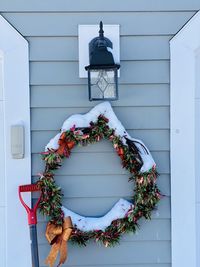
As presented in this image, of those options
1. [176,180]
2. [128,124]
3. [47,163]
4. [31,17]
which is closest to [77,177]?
[47,163]

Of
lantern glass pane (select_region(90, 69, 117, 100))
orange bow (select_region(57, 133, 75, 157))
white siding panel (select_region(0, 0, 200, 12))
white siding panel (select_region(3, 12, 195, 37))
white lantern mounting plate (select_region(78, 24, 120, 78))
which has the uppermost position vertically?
white siding panel (select_region(0, 0, 200, 12))

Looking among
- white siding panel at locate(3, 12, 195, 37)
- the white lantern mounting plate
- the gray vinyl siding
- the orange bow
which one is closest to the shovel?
the gray vinyl siding

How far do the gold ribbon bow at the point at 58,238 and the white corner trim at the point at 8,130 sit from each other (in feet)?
0.51

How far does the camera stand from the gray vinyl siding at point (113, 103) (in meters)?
2.08

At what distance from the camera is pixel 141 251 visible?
218 cm

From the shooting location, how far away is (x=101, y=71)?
1.94m

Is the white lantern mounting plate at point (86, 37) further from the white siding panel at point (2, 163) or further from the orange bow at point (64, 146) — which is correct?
the white siding panel at point (2, 163)

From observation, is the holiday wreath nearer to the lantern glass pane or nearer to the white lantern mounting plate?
the lantern glass pane

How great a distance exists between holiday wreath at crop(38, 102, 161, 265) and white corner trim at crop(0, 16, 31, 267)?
141 mm

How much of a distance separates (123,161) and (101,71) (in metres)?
0.50

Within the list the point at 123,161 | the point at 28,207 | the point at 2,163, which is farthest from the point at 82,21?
the point at 28,207

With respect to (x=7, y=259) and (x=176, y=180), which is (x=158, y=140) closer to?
(x=176, y=180)

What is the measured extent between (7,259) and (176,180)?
1.03 metres

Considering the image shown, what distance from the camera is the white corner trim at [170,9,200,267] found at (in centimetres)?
209
